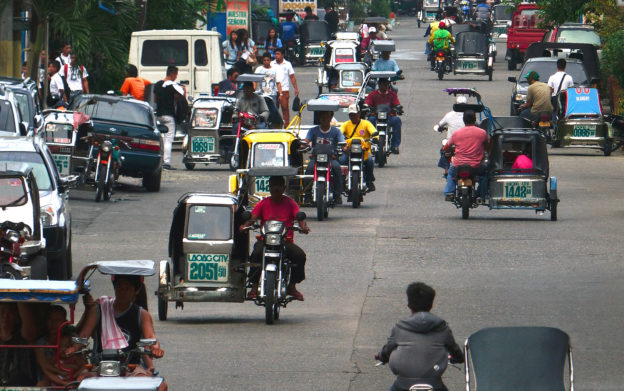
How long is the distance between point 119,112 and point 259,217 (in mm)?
12466

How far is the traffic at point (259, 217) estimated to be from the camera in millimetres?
10102

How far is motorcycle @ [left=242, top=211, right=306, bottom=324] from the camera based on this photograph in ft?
49.6

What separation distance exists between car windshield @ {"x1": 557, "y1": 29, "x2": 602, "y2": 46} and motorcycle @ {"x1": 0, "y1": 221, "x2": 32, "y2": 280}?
33615 millimetres

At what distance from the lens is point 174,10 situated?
44625 mm

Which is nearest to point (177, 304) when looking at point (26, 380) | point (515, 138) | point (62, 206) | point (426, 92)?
point (62, 206)

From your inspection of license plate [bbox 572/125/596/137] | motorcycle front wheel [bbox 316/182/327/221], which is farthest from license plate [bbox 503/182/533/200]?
license plate [bbox 572/125/596/137]

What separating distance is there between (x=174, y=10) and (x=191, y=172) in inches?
579

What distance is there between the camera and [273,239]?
1520 centimetres

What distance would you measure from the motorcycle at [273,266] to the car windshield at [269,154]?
8.06 m

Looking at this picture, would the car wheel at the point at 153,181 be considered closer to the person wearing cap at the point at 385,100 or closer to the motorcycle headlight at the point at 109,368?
the person wearing cap at the point at 385,100

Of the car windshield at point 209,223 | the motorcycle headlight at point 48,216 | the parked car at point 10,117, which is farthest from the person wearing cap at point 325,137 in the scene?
the car windshield at point 209,223

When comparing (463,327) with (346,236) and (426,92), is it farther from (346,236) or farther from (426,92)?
(426,92)

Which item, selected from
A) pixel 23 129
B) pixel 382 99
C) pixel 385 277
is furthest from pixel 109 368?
pixel 382 99

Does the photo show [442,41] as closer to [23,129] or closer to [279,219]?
[23,129]
